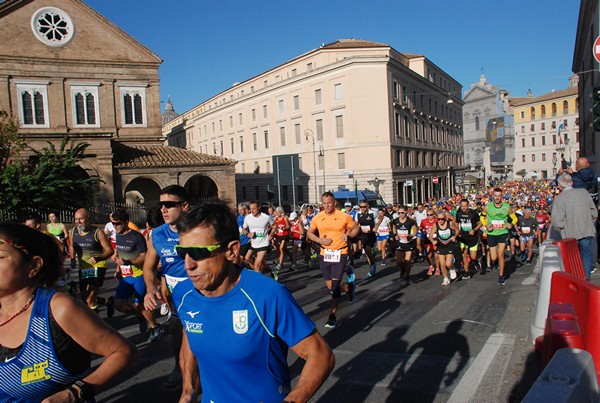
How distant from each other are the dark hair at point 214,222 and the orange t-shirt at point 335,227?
534 cm

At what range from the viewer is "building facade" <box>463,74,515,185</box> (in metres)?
96.9

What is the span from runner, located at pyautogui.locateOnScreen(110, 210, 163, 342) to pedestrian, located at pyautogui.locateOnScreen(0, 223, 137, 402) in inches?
183

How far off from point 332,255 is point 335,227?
0.46 meters

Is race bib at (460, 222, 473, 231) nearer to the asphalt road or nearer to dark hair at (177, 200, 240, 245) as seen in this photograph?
the asphalt road

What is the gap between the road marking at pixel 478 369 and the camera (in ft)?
15.3

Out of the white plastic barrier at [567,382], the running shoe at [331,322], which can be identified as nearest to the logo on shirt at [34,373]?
the white plastic barrier at [567,382]

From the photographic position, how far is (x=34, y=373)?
2.33 metres

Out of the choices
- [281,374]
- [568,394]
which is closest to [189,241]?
[281,374]

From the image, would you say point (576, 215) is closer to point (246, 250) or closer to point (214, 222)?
point (246, 250)

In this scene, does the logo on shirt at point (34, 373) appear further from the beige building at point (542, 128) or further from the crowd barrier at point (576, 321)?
the beige building at point (542, 128)

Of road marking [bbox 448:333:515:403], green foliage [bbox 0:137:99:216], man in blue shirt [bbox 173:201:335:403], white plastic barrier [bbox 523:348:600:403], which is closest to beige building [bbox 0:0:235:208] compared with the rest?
green foliage [bbox 0:137:99:216]

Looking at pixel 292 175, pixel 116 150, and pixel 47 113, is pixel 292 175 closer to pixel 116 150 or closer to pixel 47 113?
pixel 116 150

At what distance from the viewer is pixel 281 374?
2.43m

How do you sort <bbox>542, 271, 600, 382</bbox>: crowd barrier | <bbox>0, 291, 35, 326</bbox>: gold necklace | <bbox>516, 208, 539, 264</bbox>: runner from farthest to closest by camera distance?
<bbox>516, 208, 539, 264</bbox>: runner → <bbox>542, 271, 600, 382</bbox>: crowd barrier → <bbox>0, 291, 35, 326</bbox>: gold necklace
